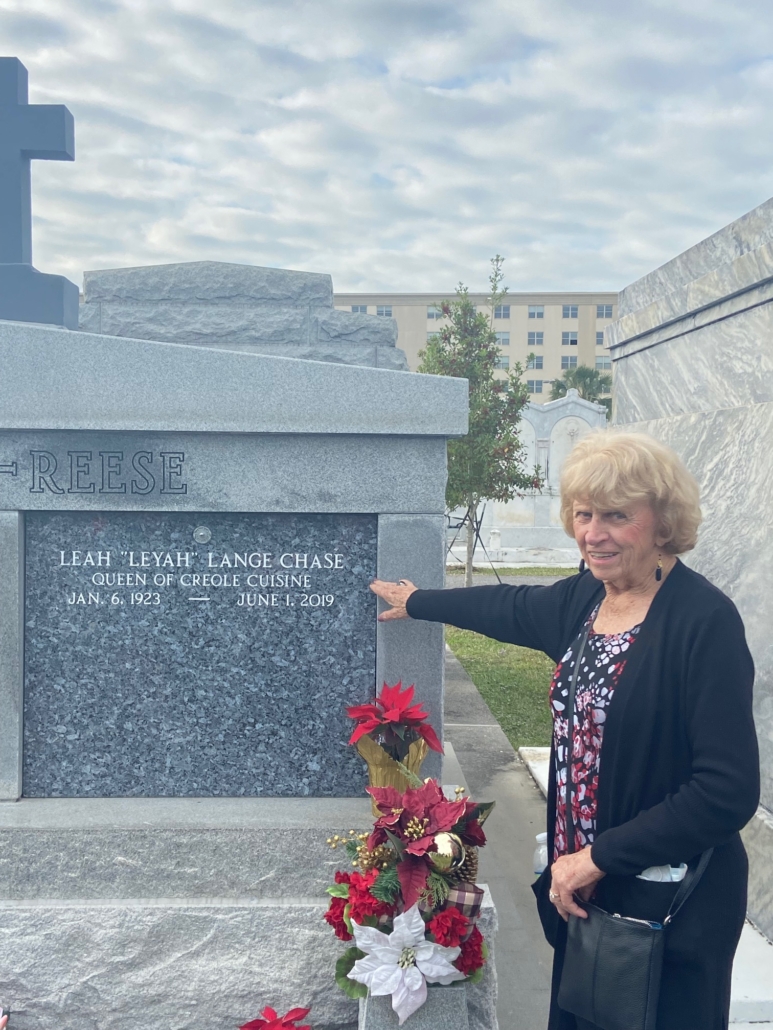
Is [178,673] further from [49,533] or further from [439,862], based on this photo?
[439,862]

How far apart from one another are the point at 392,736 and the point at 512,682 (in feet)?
22.1

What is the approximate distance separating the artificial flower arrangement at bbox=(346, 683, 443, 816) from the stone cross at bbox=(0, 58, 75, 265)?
2.25 m

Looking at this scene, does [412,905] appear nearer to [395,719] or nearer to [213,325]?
[395,719]

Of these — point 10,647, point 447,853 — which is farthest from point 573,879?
point 10,647

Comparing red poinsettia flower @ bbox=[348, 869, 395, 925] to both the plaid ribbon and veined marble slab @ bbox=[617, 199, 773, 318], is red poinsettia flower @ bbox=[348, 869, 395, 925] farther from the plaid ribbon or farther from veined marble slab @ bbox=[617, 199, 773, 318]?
veined marble slab @ bbox=[617, 199, 773, 318]

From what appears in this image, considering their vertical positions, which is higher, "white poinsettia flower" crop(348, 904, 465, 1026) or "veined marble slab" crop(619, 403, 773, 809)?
"veined marble slab" crop(619, 403, 773, 809)

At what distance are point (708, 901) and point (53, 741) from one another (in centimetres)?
231

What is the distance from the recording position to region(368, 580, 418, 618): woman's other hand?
316 cm

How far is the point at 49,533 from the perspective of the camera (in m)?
3.30

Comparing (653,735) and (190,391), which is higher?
(190,391)

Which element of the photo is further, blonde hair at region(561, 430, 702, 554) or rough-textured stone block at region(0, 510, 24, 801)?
rough-textured stone block at region(0, 510, 24, 801)

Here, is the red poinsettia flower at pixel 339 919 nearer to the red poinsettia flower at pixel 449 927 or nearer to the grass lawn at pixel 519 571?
the red poinsettia flower at pixel 449 927

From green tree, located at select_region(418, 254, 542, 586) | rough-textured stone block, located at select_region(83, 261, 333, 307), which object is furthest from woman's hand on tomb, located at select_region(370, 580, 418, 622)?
green tree, located at select_region(418, 254, 542, 586)

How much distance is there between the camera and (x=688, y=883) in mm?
2088
